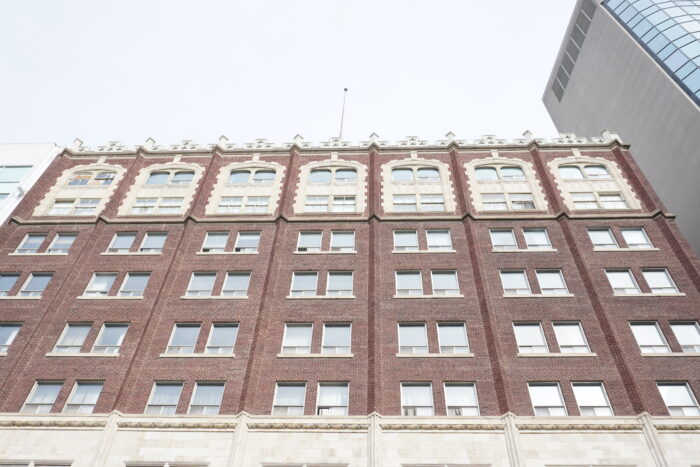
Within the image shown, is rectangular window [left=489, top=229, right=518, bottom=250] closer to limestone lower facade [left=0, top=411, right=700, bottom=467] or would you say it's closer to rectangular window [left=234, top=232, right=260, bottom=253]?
limestone lower facade [left=0, top=411, right=700, bottom=467]

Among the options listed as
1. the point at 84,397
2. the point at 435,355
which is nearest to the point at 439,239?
the point at 435,355

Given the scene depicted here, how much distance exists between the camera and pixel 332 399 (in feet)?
92.3

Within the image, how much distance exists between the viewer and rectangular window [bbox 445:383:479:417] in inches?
1072

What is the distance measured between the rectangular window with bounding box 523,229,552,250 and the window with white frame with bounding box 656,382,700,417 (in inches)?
435

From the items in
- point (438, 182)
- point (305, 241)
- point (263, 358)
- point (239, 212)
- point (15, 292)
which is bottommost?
point (263, 358)

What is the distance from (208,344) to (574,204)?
26.8 metres

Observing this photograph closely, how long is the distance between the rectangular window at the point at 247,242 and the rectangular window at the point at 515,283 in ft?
52.7

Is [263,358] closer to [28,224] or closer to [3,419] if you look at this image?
[3,419]

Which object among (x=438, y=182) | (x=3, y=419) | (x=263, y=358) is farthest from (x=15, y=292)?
(x=438, y=182)

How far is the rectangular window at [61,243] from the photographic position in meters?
37.4

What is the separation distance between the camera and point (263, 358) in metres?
29.9

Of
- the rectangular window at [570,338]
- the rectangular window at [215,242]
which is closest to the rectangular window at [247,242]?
the rectangular window at [215,242]

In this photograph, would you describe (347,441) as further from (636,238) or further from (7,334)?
(636,238)

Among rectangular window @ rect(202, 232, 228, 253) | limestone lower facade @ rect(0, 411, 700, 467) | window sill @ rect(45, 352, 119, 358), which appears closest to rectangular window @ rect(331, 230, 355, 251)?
rectangular window @ rect(202, 232, 228, 253)
